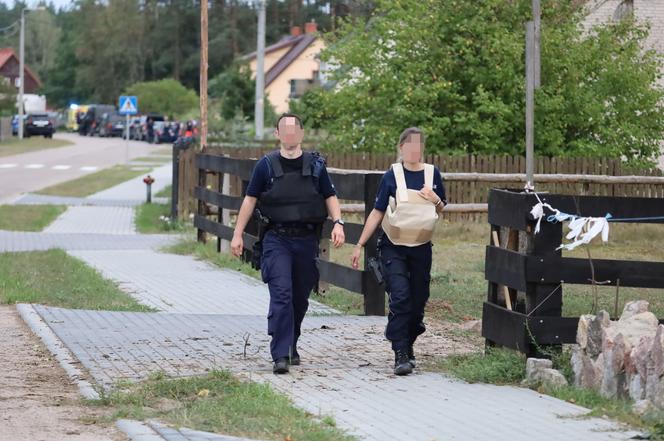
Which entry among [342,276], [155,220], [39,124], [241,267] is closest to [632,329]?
[342,276]

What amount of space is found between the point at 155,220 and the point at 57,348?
1586cm

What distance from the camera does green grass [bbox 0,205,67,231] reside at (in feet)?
77.9

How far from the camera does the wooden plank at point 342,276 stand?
12.3 m

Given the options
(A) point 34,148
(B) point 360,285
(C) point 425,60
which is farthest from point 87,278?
(A) point 34,148

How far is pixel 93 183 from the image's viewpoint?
40.3 meters

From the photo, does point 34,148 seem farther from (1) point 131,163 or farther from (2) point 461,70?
(2) point 461,70

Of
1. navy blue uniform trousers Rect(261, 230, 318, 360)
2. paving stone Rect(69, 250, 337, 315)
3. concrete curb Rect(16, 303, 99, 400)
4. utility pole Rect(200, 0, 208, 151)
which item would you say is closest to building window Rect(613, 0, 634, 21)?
utility pole Rect(200, 0, 208, 151)

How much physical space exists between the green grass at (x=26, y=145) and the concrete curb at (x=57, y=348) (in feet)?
171

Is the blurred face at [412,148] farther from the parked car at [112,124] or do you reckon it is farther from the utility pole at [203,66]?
the parked car at [112,124]

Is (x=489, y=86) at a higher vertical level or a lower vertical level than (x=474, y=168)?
higher

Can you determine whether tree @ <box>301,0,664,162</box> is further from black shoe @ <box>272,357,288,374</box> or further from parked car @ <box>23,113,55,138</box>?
parked car @ <box>23,113,55,138</box>

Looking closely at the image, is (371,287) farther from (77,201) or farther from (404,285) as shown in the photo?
(77,201)

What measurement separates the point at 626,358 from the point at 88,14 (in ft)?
439

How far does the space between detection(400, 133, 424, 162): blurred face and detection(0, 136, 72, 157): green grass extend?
55.6m
